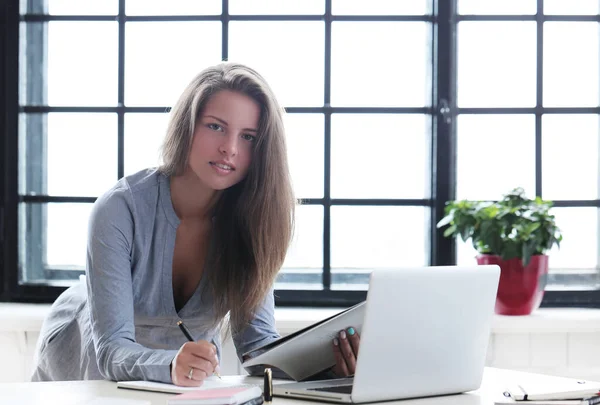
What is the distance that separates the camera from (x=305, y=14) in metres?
2.92

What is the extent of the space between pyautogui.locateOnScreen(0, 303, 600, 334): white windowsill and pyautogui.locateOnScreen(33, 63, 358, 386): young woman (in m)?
0.63

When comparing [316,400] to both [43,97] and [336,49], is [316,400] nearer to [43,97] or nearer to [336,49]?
[336,49]

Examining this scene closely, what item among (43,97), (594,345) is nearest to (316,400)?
(594,345)

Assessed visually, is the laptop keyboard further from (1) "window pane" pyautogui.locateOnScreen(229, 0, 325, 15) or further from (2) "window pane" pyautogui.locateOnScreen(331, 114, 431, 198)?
(1) "window pane" pyautogui.locateOnScreen(229, 0, 325, 15)

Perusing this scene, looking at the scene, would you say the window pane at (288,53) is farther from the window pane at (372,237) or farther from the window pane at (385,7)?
the window pane at (372,237)

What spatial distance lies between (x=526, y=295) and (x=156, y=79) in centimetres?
158

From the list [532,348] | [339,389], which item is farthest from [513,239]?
[339,389]

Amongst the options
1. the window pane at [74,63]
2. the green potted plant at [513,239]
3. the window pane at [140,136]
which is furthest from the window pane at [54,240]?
the green potted plant at [513,239]

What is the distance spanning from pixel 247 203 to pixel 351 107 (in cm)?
113

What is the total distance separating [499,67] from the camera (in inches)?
116

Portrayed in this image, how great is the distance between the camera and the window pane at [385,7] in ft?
9.61

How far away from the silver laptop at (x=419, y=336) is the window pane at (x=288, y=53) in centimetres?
170

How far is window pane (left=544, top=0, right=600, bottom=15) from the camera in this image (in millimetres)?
2930

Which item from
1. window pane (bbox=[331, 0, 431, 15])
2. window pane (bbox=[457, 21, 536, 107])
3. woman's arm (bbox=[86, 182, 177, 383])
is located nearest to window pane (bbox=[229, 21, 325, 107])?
window pane (bbox=[331, 0, 431, 15])
